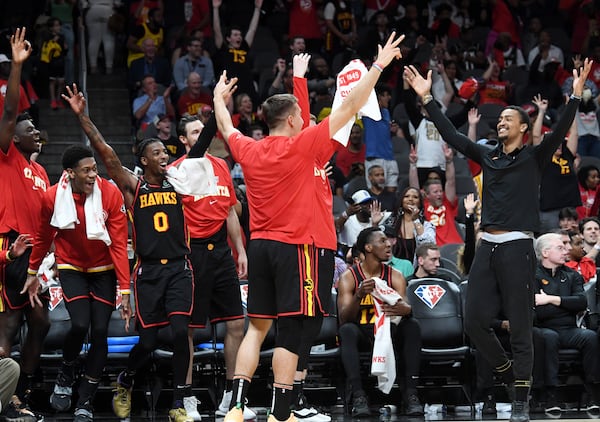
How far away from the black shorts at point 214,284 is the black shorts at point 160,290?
0.34 m

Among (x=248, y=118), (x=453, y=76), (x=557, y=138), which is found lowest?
(x=557, y=138)

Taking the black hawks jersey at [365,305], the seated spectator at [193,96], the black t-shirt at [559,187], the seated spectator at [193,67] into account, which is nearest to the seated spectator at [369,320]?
the black hawks jersey at [365,305]

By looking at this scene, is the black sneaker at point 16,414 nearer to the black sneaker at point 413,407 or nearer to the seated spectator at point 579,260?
the black sneaker at point 413,407

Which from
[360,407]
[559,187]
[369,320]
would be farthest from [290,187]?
[559,187]

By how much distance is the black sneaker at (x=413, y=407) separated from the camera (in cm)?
970

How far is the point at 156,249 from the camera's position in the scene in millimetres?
9055

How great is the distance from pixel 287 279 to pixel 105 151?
2219 millimetres

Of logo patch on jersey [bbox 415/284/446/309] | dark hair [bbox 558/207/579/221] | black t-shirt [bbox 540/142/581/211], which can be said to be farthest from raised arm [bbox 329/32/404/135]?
black t-shirt [bbox 540/142/581/211]

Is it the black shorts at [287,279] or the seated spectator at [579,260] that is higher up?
the seated spectator at [579,260]

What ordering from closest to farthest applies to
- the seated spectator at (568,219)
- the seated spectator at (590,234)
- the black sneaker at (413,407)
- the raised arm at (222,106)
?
the raised arm at (222,106)
the black sneaker at (413,407)
the seated spectator at (590,234)
the seated spectator at (568,219)

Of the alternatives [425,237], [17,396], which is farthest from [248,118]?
[17,396]

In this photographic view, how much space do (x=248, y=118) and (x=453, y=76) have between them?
3.98 meters

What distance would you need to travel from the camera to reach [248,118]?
1519 centimetres

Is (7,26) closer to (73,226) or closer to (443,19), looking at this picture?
(443,19)
